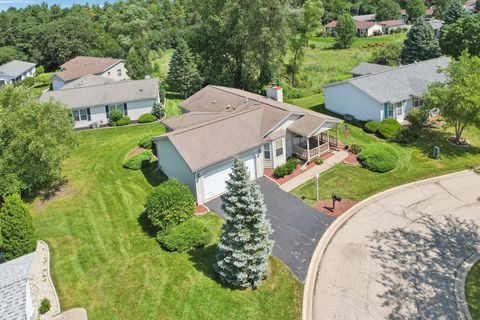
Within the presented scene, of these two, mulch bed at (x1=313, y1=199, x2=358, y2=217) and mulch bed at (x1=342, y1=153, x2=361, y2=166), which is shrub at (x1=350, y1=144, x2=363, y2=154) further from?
mulch bed at (x1=313, y1=199, x2=358, y2=217)

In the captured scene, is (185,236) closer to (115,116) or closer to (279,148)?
(279,148)

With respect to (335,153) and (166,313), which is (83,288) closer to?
(166,313)

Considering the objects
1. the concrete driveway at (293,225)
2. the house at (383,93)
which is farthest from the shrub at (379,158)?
the concrete driveway at (293,225)

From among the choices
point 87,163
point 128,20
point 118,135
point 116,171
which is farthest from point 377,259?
point 128,20

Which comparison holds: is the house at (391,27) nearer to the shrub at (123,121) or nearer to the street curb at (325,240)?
the shrub at (123,121)

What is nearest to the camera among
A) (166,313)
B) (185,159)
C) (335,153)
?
(166,313)

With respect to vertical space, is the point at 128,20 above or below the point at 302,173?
above
